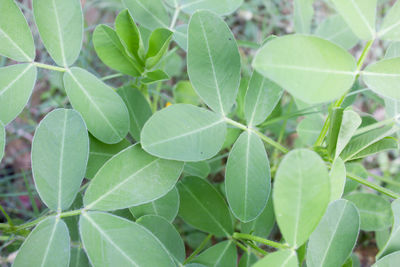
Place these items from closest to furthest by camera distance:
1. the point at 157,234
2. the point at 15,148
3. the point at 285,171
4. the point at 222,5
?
the point at 285,171 < the point at 157,234 < the point at 222,5 < the point at 15,148

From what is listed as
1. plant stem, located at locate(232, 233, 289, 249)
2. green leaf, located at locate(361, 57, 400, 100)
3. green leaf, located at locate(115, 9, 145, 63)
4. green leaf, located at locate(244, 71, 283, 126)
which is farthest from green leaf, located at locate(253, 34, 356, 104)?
green leaf, located at locate(115, 9, 145, 63)

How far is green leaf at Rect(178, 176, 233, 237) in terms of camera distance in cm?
112

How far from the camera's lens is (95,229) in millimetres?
868

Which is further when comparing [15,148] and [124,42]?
[15,148]

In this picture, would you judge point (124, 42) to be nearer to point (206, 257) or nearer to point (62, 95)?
point (206, 257)

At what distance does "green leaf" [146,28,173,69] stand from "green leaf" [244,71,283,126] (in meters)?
0.26

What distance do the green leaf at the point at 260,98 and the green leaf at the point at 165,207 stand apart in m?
0.31

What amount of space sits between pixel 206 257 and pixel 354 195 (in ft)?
1.81

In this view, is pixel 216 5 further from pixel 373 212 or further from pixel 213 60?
pixel 373 212

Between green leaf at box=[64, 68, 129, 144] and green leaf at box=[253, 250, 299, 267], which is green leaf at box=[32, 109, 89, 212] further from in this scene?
green leaf at box=[253, 250, 299, 267]

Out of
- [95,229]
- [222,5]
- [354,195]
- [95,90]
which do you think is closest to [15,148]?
[95,90]

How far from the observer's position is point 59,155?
894 millimetres

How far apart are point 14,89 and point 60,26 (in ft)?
0.69

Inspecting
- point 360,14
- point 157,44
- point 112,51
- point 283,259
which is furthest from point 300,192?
point 112,51
